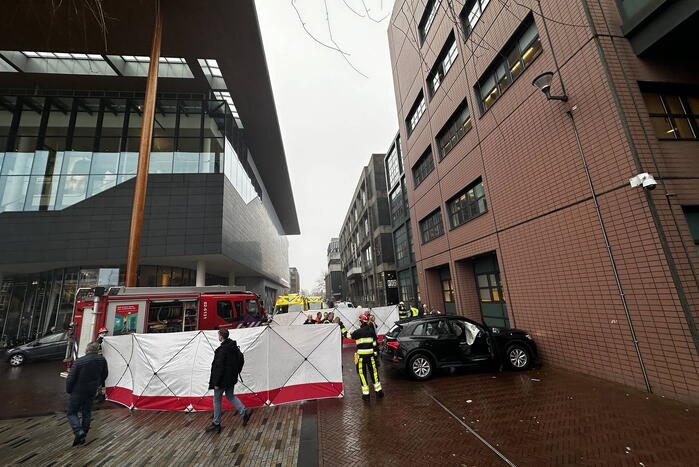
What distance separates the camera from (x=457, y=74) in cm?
1407

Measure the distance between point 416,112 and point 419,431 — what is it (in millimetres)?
19892

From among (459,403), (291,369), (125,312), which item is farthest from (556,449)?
(125,312)

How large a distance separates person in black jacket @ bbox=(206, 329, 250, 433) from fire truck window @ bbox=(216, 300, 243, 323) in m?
8.16

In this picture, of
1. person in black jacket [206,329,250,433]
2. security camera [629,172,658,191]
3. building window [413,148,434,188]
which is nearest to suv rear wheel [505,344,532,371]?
security camera [629,172,658,191]

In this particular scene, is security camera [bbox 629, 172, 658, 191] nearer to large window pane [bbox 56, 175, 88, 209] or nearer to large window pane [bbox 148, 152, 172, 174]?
large window pane [bbox 148, 152, 172, 174]

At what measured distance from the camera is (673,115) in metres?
7.37

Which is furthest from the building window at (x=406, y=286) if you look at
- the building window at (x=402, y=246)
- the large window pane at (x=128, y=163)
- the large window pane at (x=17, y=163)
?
the large window pane at (x=17, y=163)

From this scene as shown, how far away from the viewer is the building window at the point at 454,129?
13992 millimetres

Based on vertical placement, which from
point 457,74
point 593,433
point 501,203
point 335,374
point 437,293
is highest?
point 457,74

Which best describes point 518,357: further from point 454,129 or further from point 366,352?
point 454,129

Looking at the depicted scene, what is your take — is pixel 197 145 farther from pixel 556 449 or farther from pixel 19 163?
pixel 556 449

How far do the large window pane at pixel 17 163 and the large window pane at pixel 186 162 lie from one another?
9.82 meters

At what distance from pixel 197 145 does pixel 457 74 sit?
19.6 m

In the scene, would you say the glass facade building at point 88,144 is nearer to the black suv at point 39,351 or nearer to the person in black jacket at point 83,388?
the black suv at point 39,351
